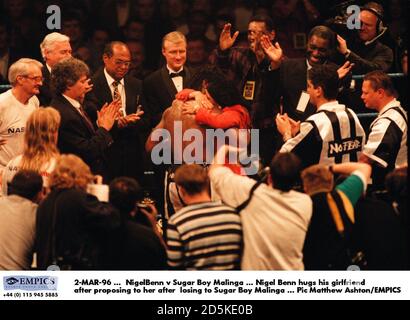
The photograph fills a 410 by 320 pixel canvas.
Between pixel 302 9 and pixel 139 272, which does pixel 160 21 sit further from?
pixel 139 272

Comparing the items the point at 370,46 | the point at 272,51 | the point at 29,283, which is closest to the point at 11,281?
the point at 29,283

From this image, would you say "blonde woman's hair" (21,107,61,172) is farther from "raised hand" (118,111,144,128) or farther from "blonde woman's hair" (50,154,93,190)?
"raised hand" (118,111,144,128)

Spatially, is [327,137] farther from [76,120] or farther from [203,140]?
[76,120]

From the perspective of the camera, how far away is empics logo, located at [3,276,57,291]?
16.0 feet

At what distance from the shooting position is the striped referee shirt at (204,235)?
4.45 m

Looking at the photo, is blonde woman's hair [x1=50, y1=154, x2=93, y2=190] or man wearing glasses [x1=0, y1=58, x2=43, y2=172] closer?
blonde woman's hair [x1=50, y1=154, x2=93, y2=190]

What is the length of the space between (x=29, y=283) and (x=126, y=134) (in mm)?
1214

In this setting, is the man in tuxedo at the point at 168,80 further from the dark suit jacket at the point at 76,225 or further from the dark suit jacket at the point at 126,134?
the dark suit jacket at the point at 76,225

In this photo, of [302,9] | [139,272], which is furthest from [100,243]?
[302,9]

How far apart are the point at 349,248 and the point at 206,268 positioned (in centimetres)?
66

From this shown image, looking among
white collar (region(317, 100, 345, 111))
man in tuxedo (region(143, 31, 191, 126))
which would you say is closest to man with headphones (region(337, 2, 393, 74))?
white collar (region(317, 100, 345, 111))

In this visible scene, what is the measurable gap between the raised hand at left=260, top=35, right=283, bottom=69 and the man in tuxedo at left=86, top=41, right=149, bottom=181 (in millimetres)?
731

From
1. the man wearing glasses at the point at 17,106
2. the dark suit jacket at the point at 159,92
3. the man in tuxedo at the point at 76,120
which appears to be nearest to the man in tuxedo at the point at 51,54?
the man wearing glasses at the point at 17,106

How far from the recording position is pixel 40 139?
4977 mm
